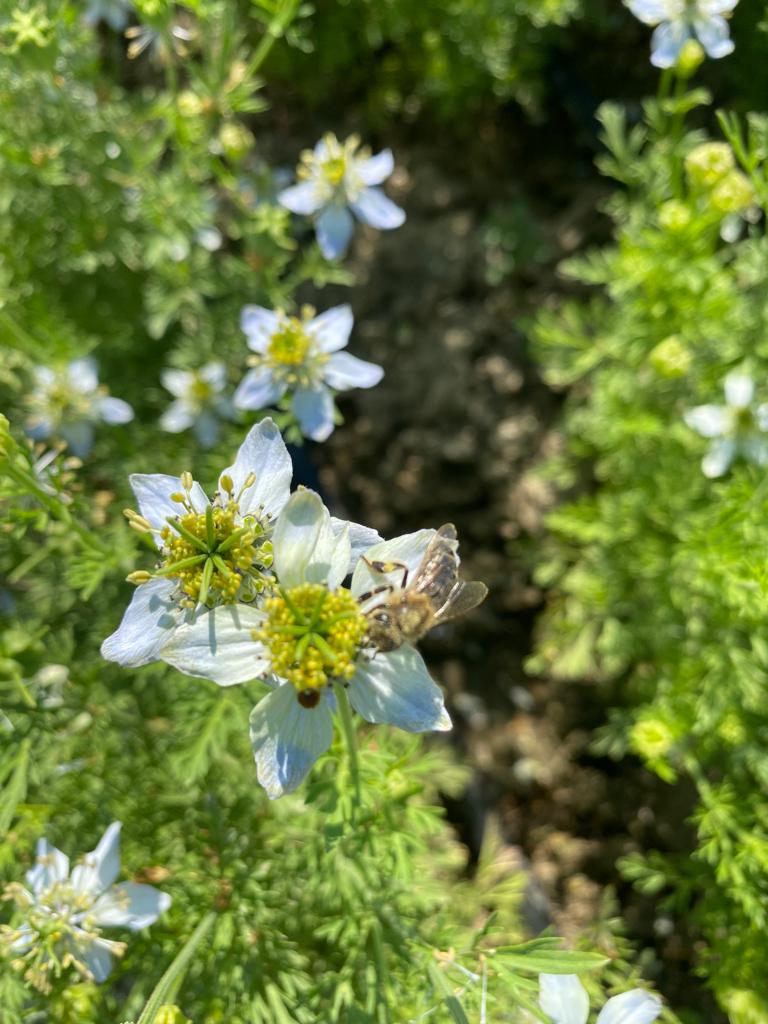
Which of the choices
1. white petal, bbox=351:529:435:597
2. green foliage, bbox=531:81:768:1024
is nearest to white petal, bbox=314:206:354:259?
green foliage, bbox=531:81:768:1024

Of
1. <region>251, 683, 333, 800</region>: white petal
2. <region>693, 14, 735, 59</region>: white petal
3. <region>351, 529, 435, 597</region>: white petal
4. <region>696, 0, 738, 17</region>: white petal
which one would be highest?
<region>696, 0, 738, 17</region>: white petal

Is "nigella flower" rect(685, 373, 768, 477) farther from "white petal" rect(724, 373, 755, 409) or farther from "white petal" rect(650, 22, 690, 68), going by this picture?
"white petal" rect(650, 22, 690, 68)

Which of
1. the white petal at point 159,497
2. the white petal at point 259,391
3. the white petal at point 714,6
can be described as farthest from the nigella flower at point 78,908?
the white petal at point 714,6

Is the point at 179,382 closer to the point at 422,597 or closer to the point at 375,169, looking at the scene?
the point at 375,169

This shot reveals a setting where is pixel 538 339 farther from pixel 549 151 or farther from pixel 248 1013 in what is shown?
pixel 248 1013

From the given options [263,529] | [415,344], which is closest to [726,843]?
[263,529]
